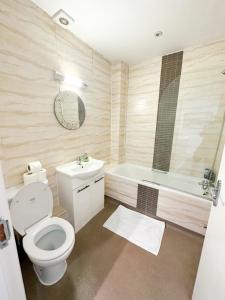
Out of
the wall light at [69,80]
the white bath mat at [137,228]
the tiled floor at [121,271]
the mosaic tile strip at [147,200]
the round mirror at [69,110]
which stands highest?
the wall light at [69,80]

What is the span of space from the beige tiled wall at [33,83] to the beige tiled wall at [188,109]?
1.08 m

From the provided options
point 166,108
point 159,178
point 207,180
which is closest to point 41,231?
point 159,178

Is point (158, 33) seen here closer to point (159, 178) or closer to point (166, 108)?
point (166, 108)

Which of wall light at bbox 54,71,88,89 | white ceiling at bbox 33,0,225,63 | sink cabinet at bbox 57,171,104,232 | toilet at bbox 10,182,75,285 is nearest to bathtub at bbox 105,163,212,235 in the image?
sink cabinet at bbox 57,171,104,232

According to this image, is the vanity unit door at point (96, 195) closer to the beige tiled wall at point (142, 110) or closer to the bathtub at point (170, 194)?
the bathtub at point (170, 194)

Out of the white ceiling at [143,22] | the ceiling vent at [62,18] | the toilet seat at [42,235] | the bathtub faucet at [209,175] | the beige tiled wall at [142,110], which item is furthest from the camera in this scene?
the beige tiled wall at [142,110]

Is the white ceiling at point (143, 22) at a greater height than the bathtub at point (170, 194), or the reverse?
the white ceiling at point (143, 22)

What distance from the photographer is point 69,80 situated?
5.88ft

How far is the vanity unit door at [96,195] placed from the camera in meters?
1.96

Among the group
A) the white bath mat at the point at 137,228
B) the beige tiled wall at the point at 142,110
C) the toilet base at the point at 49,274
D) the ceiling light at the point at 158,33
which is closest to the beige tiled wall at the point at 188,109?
the beige tiled wall at the point at 142,110

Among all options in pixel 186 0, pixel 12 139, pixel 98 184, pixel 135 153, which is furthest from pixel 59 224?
pixel 186 0

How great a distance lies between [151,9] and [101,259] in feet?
8.79

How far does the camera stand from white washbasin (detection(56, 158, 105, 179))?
1.62 meters

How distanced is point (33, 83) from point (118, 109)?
152 cm
